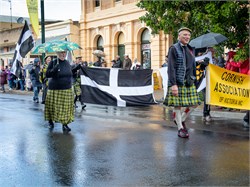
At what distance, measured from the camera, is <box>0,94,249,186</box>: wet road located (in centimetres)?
485

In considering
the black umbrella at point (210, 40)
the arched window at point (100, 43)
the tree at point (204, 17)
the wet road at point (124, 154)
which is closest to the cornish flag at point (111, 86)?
the tree at point (204, 17)

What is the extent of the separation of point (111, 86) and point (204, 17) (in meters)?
3.23

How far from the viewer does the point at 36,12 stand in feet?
63.5

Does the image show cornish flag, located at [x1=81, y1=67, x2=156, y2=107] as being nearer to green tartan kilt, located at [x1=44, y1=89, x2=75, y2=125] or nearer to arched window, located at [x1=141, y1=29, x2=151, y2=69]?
green tartan kilt, located at [x1=44, y1=89, x2=75, y2=125]

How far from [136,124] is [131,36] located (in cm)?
1766

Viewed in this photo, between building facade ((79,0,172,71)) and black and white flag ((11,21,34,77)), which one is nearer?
black and white flag ((11,21,34,77))

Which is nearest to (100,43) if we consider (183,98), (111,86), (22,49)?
(22,49)

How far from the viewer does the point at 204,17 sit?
444 inches

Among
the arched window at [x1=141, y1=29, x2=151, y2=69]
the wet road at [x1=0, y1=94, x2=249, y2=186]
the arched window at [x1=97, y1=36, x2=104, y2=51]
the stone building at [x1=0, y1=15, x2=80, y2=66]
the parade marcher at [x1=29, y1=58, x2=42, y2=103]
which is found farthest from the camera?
the stone building at [x1=0, y1=15, x2=80, y2=66]

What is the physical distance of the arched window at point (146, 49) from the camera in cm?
2583

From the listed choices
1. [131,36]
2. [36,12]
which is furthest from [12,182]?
[131,36]

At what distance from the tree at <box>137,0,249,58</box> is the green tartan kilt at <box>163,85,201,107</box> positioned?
148 inches

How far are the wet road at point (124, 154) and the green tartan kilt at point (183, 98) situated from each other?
623 millimetres

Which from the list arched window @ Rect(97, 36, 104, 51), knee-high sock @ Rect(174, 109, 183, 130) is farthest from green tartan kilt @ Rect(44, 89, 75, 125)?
arched window @ Rect(97, 36, 104, 51)
